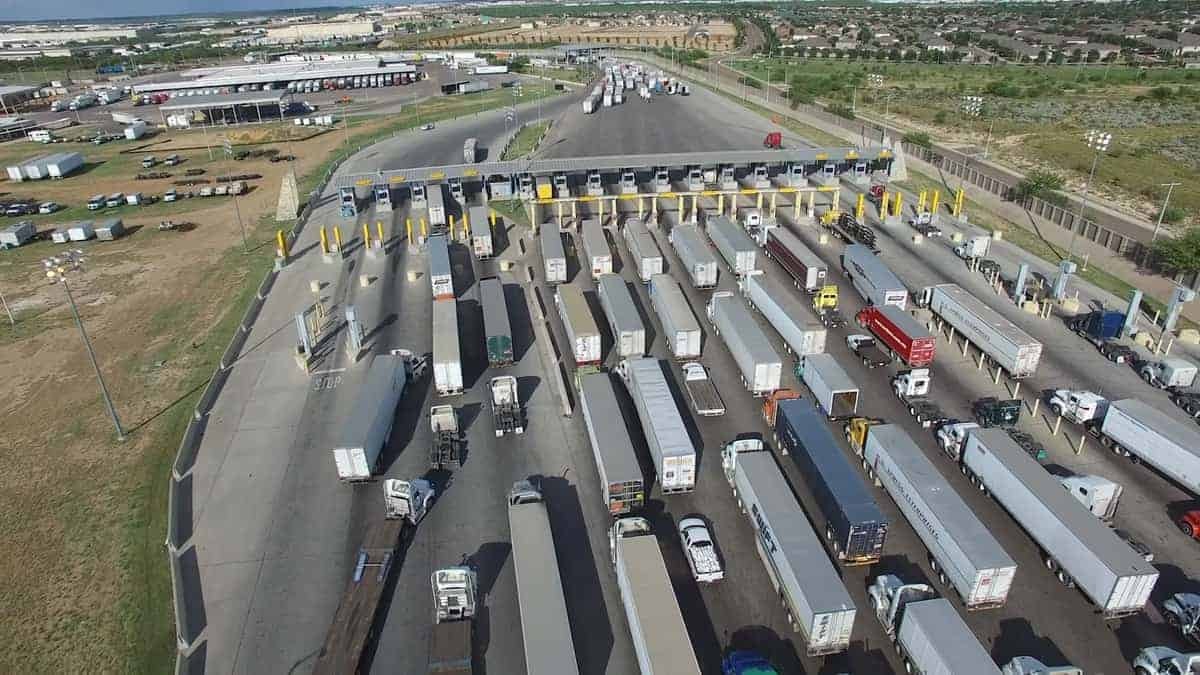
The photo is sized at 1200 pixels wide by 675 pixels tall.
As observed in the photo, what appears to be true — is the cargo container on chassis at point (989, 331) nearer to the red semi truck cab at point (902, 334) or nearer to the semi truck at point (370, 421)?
the red semi truck cab at point (902, 334)

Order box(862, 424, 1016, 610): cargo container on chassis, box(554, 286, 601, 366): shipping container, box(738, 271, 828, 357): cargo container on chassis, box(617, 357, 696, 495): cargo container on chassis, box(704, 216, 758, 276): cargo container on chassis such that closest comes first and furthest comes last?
box(862, 424, 1016, 610): cargo container on chassis → box(617, 357, 696, 495): cargo container on chassis → box(738, 271, 828, 357): cargo container on chassis → box(554, 286, 601, 366): shipping container → box(704, 216, 758, 276): cargo container on chassis

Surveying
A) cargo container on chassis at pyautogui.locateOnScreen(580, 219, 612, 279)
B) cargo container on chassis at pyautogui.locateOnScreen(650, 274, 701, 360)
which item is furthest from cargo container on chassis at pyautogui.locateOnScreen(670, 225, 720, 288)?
cargo container on chassis at pyautogui.locateOnScreen(580, 219, 612, 279)

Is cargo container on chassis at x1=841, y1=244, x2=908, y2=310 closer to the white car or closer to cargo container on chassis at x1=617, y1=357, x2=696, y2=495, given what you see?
cargo container on chassis at x1=617, y1=357, x2=696, y2=495

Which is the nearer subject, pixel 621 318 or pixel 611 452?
pixel 611 452

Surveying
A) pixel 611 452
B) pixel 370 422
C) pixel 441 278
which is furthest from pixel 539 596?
pixel 441 278

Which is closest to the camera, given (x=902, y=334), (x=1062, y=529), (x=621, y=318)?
(x=1062, y=529)

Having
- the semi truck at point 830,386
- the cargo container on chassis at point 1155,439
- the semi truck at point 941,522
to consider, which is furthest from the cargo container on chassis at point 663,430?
the cargo container on chassis at point 1155,439

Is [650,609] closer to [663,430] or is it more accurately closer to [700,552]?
[700,552]
